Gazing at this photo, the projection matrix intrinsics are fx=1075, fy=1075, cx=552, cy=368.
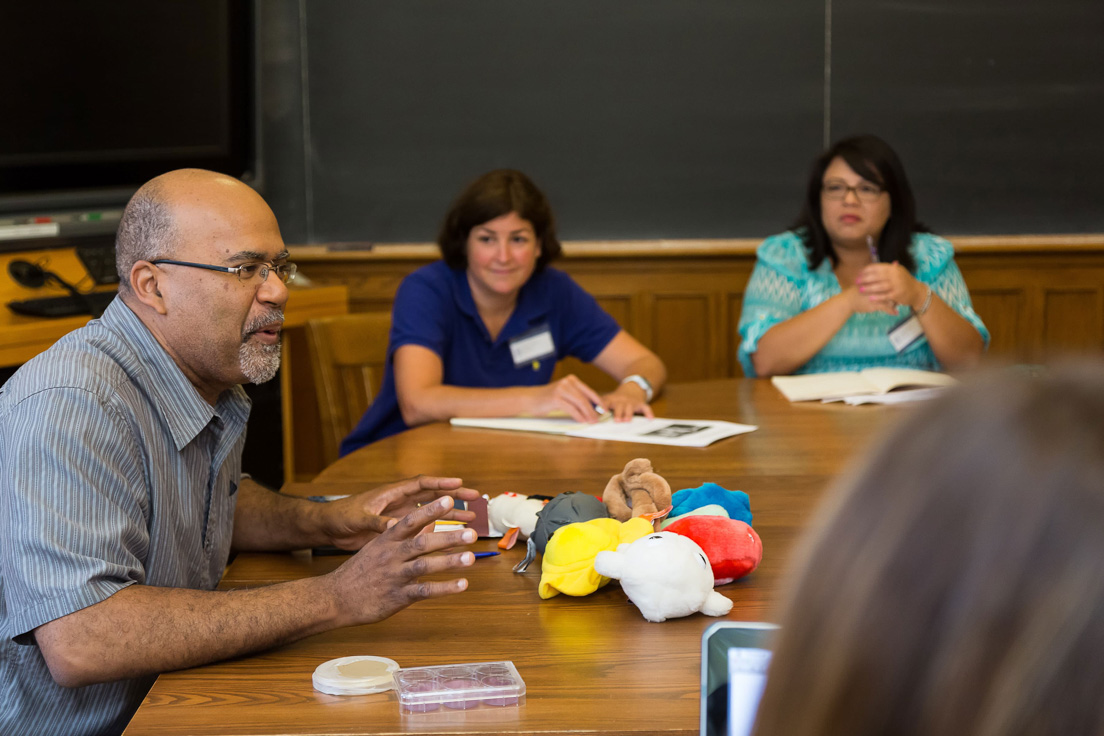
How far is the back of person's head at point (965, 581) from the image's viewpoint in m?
0.31

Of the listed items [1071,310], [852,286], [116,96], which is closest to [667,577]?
[852,286]

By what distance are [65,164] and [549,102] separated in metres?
1.84

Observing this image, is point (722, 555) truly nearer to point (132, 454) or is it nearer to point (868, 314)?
point (132, 454)

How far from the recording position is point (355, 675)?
3.26 feet

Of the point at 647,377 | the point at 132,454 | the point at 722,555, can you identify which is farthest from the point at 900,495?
the point at 647,377

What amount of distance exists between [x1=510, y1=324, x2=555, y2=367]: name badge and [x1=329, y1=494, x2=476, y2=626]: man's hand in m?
1.66

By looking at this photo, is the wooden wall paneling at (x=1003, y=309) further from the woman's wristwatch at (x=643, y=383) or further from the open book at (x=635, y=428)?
the open book at (x=635, y=428)

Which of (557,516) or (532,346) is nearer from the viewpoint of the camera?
(557,516)

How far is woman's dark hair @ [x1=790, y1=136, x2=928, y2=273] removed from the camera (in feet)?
9.47

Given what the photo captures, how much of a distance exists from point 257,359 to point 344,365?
139cm

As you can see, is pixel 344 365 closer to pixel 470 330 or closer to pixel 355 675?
pixel 470 330

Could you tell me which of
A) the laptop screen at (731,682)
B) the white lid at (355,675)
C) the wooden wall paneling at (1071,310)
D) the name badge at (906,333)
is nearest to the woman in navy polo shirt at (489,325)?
the name badge at (906,333)

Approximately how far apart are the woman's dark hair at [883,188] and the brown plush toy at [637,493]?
170 centimetres

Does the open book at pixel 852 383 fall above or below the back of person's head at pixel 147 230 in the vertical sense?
below
